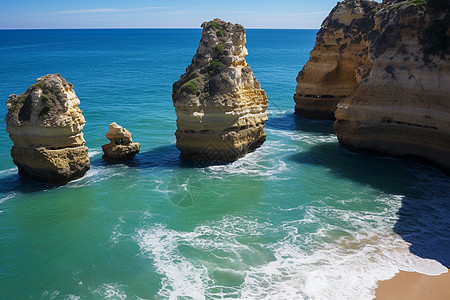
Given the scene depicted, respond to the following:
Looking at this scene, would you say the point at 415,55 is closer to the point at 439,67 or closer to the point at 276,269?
the point at 439,67

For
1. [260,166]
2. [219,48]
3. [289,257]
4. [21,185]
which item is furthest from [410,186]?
[21,185]

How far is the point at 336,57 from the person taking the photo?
1140 inches

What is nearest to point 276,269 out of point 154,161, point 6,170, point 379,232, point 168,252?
point 168,252

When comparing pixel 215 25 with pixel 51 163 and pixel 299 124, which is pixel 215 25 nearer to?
pixel 299 124

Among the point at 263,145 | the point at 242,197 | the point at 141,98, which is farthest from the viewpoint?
the point at 141,98

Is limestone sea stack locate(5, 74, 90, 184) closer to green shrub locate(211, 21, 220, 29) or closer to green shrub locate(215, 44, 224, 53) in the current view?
green shrub locate(215, 44, 224, 53)

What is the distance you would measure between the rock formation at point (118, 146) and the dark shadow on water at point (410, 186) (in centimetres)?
846

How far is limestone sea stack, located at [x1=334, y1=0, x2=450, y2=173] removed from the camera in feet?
62.8

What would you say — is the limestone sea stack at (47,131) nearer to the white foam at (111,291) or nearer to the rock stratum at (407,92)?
the white foam at (111,291)

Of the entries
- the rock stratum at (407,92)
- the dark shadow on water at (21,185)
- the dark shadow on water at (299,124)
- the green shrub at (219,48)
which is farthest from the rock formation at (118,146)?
the rock stratum at (407,92)

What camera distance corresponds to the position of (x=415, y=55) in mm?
20062

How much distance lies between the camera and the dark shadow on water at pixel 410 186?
1346 cm

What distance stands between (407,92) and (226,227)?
11.9m

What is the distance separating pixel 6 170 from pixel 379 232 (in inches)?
658
